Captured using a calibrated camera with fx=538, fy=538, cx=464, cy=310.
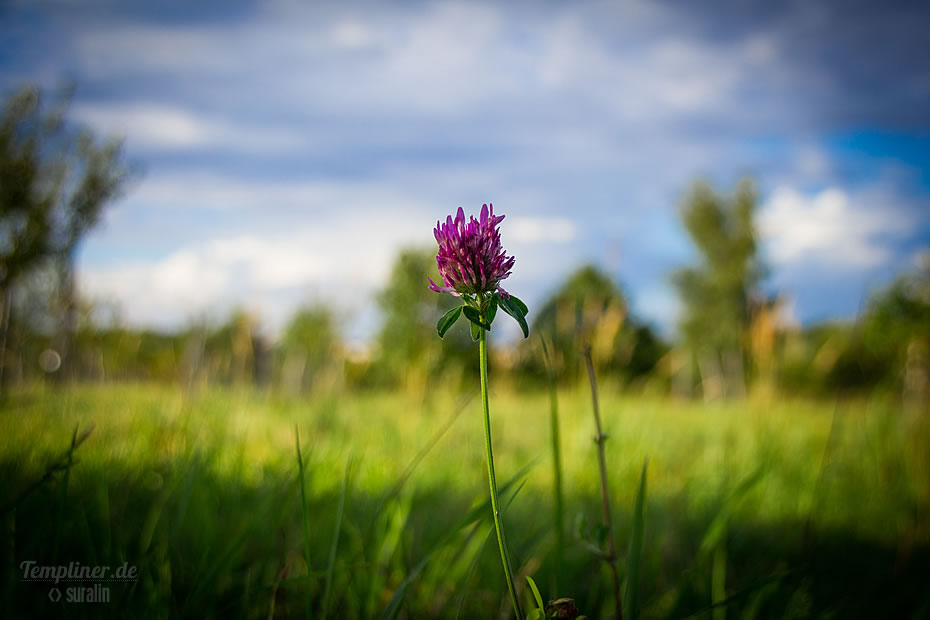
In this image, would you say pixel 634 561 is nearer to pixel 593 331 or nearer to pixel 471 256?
pixel 471 256

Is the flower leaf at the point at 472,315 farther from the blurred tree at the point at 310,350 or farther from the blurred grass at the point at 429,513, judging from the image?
the blurred tree at the point at 310,350

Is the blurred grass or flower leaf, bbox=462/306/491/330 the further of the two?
the blurred grass

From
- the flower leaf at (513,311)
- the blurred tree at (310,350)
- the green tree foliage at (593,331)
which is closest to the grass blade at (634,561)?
the flower leaf at (513,311)

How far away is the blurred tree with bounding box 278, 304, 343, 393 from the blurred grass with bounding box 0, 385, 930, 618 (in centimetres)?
216

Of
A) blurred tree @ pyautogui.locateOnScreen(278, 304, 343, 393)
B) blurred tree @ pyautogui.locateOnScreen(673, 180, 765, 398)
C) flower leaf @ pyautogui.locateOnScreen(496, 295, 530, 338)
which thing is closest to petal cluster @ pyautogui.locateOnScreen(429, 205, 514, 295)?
flower leaf @ pyautogui.locateOnScreen(496, 295, 530, 338)

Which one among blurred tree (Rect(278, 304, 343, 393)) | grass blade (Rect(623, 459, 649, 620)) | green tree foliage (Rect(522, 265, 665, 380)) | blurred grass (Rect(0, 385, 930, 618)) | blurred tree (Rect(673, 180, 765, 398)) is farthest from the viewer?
blurred tree (Rect(673, 180, 765, 398))

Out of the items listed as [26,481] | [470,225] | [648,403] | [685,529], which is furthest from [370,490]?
[648,403]

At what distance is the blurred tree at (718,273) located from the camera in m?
19.0

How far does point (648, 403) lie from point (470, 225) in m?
6.66

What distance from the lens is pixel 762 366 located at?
454cm

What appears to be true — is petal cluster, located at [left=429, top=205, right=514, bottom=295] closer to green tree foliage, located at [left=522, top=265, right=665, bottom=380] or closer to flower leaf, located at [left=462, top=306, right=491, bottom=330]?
flower leaf, located at [left=462, top=306, right=491, bottom=330]

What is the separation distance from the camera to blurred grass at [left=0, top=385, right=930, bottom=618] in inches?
45.2

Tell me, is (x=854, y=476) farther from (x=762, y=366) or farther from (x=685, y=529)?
(x=685, y=529)

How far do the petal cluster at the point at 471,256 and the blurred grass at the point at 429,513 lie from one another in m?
0.34
